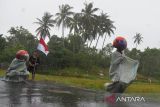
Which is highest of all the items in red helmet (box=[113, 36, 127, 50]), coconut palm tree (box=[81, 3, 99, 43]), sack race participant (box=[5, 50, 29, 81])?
coconut palm tree (box=[81, 3, 99, 43])

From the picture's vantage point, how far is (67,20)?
7675 cm

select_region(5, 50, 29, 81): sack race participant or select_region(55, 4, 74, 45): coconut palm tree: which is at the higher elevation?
select_region(55, 4, 74, 45): coconut palm tree

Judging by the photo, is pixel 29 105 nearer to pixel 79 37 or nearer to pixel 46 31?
pixel 79 37

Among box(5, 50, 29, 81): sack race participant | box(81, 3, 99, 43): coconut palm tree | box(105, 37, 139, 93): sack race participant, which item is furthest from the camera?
box(81, 3, 99, 43): coconut palm tree

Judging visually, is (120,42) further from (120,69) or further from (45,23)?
(45,23)

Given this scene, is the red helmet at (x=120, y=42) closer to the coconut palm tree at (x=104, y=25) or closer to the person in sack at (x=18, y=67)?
the person in sack at (x=18, y=67)

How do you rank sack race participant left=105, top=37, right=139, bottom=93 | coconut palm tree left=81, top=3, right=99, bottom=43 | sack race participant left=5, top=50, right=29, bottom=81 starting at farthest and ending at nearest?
coconut palm tree left=81, top=3, right=99, bottom=43, sack race participant left=5, top=50, right=29, bottom=81, sack race participant left=105, top=37, right=139, bottom=93

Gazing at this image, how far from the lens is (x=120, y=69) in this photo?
10.7m

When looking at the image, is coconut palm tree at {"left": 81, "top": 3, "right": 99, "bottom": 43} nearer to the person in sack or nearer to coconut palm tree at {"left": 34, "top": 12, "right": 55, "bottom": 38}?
coconut palm tree at {"left": 34, "top": 12, "right": 55, "bottom": 38}

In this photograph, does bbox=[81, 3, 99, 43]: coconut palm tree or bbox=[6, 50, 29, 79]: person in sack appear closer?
bbox=[6, 50, 29, 79]: person in sack

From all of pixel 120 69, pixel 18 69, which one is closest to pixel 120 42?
pixel 120 69

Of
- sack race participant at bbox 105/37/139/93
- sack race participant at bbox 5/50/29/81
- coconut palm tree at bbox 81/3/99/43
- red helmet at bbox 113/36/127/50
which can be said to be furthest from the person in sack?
coconut palm tree at bbox 81/3/99/43

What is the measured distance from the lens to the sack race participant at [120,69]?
10547mm

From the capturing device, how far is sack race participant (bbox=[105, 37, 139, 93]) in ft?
34.6
